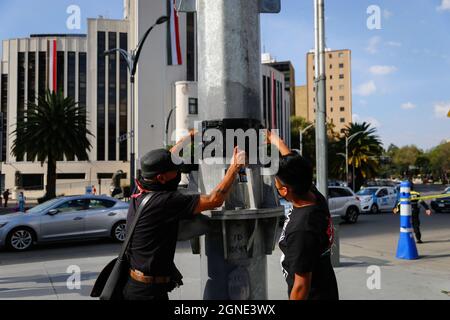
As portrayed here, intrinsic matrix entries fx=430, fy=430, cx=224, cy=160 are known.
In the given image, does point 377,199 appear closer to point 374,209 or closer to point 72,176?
point 374,209

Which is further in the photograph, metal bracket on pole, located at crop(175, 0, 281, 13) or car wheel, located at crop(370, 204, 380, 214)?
car wheel, located at crop(370, 204, 380, 214)

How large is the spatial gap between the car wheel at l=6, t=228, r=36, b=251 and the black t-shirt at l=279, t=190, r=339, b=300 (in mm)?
10138

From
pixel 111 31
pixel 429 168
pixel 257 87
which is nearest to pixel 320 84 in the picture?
pixel 257 87

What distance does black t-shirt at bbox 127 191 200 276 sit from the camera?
2805 mm

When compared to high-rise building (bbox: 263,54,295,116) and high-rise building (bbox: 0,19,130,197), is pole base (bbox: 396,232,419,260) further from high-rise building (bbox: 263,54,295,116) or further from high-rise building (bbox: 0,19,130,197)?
high-rise building (bbox: 263,54,295,116)

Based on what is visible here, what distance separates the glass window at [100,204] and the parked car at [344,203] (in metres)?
9.01

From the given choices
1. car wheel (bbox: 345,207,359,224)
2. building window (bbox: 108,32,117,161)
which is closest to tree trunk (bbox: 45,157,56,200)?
car wheel (bbox: 345,207,359,224)

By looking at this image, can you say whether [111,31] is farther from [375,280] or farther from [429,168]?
[429,168]

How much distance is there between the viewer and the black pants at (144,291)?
281 cm

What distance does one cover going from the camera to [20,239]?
11.2 metres

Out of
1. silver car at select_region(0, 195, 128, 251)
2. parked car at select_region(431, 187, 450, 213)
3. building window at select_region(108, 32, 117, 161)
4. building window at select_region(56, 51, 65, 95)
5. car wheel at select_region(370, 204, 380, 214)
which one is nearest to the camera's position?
silver car at select_region(0, 195, 128, 251)

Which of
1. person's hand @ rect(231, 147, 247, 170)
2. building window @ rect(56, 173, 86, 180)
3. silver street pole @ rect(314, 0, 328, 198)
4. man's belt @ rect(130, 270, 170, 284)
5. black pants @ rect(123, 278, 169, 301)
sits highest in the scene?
silver street pole @ rect(314, 0, 328, 198)
